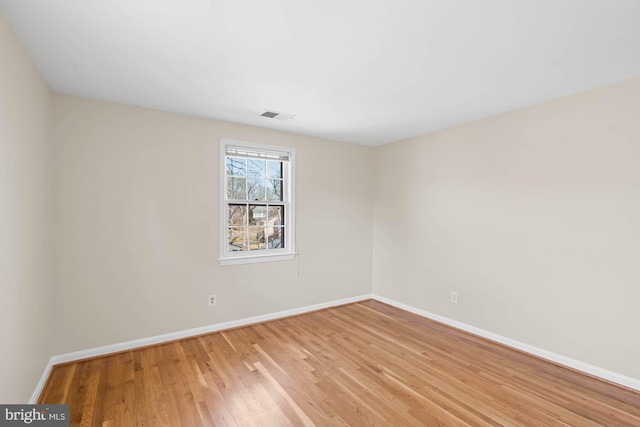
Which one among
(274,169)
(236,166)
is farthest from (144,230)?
(274,169)

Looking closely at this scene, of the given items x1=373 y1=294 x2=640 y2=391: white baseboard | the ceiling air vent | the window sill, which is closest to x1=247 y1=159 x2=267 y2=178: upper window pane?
the ceiling air vent

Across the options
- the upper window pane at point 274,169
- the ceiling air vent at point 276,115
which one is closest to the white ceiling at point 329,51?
the ceiling air vent at point 276,115

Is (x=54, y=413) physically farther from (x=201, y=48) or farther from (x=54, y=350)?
(x=201, y=48)

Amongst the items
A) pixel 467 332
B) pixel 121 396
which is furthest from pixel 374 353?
pixel 121 396

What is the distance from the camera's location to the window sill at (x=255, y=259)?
3.57m

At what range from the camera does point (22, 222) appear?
1966 mm

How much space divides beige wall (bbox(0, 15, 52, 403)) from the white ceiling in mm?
244

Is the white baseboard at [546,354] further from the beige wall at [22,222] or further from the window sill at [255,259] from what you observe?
the beige wall at [22,222]

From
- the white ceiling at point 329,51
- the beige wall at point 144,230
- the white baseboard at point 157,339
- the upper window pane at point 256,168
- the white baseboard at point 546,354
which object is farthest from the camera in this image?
the upper window pane at point 256,168

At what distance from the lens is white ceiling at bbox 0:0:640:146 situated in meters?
1.62

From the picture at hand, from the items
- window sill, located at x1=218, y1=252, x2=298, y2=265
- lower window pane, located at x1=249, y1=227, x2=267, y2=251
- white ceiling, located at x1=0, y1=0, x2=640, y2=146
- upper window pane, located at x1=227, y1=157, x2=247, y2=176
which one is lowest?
window sill, located at x1=218, y1=252, x2=298, y2=265

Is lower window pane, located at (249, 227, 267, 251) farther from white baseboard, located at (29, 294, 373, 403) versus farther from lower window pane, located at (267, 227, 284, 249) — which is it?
white baseboard, located at (29, 294, 373, 403)

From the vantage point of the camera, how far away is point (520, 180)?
308 centimetres

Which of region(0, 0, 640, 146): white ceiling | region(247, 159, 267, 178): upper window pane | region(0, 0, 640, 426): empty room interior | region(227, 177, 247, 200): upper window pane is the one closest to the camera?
region(0, 0, 640, 146): white ceiling
